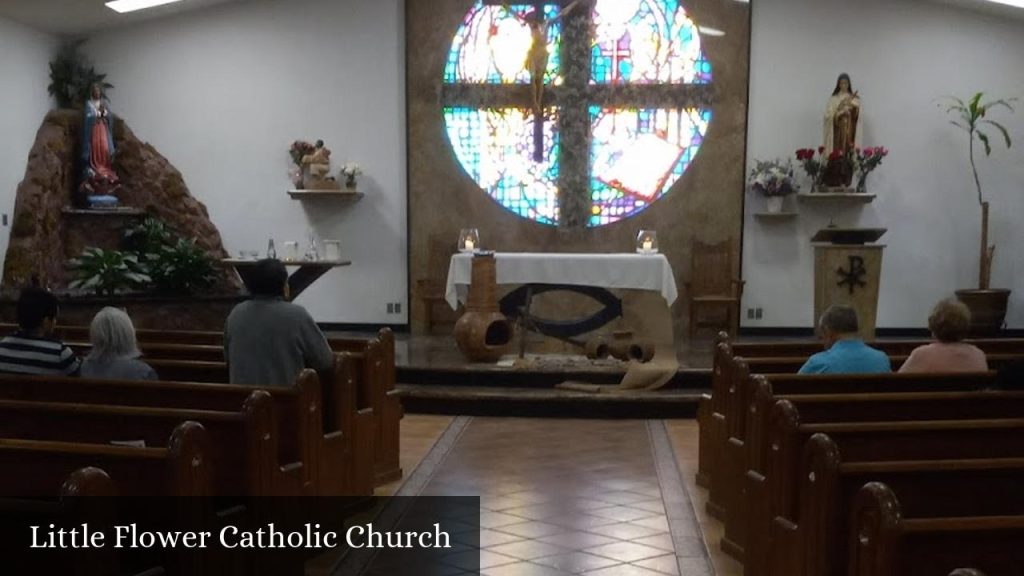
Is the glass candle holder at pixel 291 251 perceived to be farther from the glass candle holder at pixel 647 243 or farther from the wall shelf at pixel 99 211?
the glass candle holder at pixel 647 243

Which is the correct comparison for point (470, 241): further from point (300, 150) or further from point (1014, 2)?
point (1014, 2)

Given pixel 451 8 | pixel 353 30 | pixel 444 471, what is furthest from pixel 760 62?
pixel 444 471

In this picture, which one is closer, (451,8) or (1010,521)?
(1010,521)

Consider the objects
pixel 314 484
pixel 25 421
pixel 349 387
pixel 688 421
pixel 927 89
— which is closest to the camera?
pixel 25 421

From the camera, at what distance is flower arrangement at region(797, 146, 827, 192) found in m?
8.82

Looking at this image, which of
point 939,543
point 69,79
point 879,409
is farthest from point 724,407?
point 69,79

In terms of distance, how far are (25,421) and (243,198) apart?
7076mm

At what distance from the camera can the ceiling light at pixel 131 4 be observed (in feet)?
28.7

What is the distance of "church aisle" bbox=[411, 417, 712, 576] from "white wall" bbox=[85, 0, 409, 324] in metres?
3.81

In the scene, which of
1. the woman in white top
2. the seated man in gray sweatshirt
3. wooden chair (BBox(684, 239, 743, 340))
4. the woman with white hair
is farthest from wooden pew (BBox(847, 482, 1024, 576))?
wooden chair (BBox(684, 239, 743, 340))

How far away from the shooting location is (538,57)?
8.92m

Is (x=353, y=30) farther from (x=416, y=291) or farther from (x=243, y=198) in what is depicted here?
(x=416, y=291)

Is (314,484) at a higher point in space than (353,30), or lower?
A: lower

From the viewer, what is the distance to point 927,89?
358 inches
